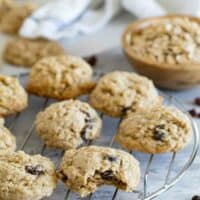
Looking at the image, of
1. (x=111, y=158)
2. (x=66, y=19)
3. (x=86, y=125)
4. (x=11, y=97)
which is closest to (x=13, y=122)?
(x=11, y=97)

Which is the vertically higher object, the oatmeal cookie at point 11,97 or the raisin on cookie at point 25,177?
the raisin on cookie at point 25,177

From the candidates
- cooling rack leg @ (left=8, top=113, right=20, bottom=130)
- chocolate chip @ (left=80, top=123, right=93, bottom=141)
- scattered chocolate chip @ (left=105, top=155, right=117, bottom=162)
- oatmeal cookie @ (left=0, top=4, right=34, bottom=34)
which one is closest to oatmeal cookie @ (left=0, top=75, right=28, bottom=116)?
cooling rack leg @ (left=8, top=113, right=20, bottom=130)

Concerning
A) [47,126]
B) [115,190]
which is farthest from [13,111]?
[115,190]

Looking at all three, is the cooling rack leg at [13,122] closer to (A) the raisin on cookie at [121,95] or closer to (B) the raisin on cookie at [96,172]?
(A) the raisin on cookie at [121,95]

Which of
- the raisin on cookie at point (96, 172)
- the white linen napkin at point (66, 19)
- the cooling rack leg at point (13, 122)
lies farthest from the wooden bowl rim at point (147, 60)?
the raisin on cookie at point (96, 172)

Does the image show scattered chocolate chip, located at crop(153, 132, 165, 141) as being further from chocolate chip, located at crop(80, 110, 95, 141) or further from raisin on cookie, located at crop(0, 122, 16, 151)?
raisin on cookie, located at crop(0, 122, 16, 151)

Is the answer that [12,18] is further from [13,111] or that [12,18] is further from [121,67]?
[13,111]
